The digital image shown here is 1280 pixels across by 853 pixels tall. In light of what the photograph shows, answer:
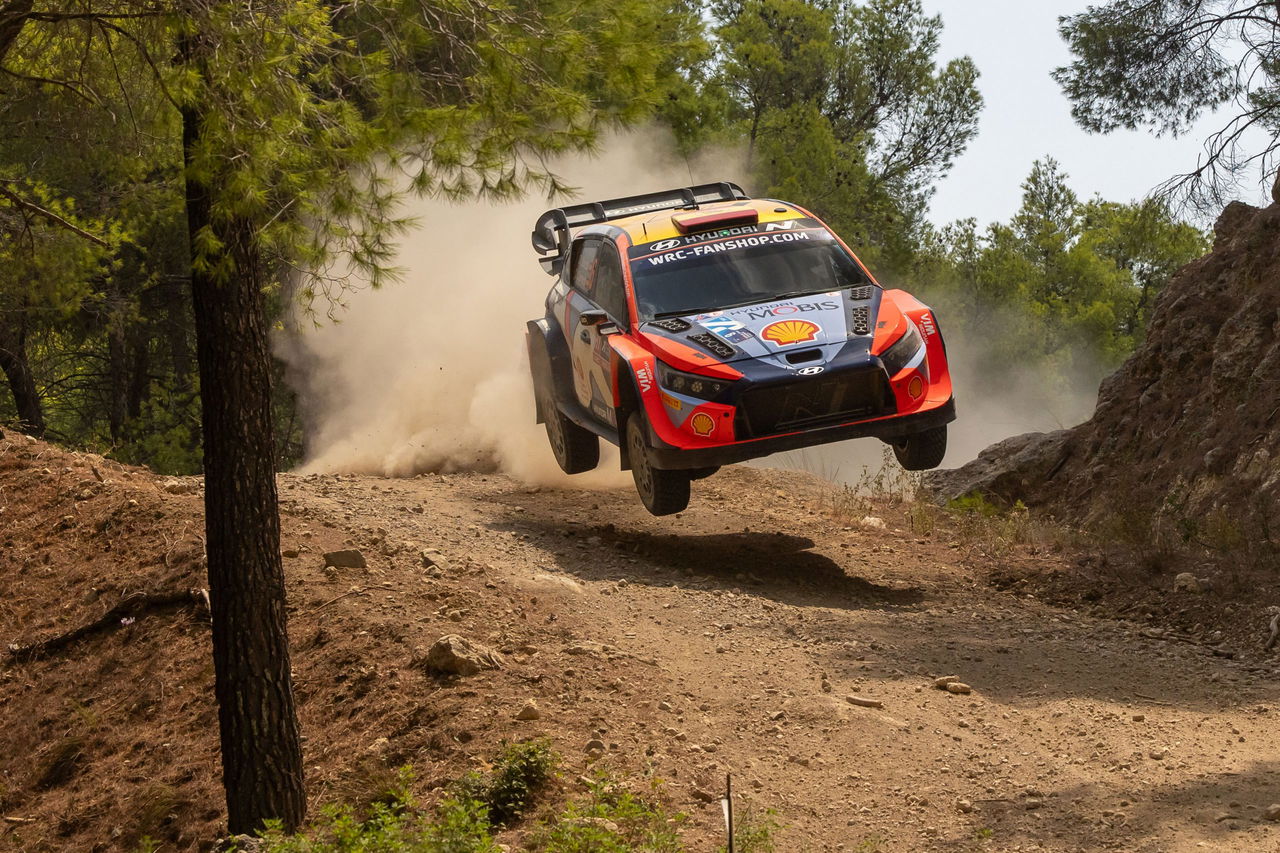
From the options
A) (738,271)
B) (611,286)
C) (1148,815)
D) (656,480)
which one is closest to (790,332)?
(738,271)

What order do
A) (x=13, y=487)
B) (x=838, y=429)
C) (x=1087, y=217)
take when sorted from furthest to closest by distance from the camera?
(x=1087, y=217) < (x=13, y=487) < (x=838, y=429)

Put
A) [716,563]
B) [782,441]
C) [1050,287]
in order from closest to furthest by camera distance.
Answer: [782,441], [716,563], [1050,287]

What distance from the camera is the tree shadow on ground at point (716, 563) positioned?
10.5 meters

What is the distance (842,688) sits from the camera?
783 cm

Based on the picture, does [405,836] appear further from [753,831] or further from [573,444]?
[573,444]

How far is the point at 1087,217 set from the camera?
5694 cm

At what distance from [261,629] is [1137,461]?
10120 millimetres

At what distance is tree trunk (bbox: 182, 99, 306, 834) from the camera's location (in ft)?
21.9

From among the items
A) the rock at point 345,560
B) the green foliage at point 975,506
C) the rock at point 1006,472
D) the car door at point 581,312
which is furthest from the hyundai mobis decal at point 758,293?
the rock at point 1006,472

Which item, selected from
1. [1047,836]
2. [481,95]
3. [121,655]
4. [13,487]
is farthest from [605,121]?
[13,487]

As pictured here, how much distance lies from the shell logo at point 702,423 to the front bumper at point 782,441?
11 centimetres

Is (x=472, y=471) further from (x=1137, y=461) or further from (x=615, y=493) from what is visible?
(x=1137, y=461)

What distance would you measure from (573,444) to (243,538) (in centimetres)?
528

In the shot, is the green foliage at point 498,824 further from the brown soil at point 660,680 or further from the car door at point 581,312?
the car door at point 581,312
